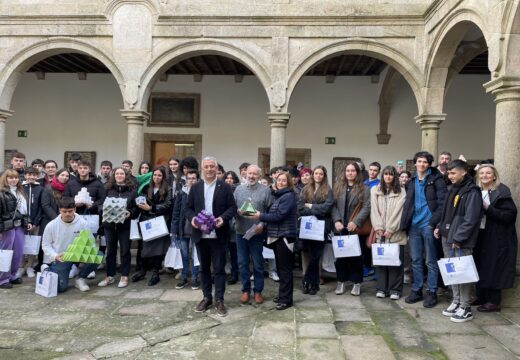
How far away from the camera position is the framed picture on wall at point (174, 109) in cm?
1145

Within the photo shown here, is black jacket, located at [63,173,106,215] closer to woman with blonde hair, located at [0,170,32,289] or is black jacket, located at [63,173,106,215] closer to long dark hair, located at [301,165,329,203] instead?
woman with blonde hair, located at [0,170,32,289]

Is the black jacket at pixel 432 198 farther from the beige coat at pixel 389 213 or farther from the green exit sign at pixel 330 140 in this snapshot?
the green exit sign at pixel 330 140

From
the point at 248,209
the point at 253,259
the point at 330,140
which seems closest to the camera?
the point at 248,209

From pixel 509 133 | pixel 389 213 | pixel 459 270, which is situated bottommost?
pixel 459 270

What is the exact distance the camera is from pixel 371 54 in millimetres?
7824

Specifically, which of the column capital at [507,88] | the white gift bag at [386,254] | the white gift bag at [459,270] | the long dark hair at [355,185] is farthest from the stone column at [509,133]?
the long dark hair at [355,185]

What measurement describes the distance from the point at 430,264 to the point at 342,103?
7.38 metres

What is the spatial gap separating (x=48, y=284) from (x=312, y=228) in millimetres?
3281

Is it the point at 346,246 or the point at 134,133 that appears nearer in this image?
the point at 346,246

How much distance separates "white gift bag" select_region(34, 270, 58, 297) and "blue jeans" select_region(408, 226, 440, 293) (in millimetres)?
4336

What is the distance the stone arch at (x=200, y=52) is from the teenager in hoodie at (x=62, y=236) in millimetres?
3542

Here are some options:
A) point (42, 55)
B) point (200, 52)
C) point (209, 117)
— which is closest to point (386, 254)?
point (200, 52)

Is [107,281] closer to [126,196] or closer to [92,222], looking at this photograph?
[92,222]

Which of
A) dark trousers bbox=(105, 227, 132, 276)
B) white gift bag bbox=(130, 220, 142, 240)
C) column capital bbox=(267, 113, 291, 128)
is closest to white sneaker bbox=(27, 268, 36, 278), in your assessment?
dark trousers bbox=(105, 227, 132, 276)
